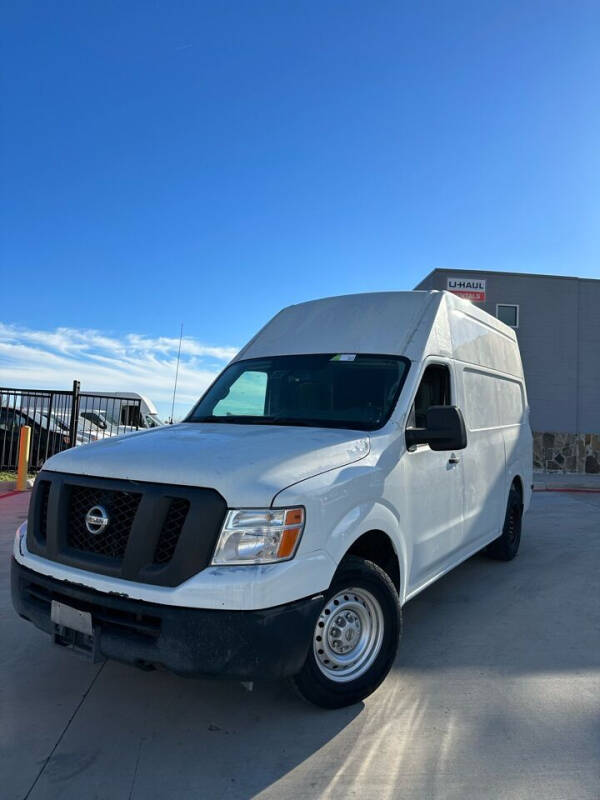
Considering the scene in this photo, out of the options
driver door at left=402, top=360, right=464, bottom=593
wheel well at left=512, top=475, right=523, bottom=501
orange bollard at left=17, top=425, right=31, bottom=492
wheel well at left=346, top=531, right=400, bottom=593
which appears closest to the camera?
wheel well at left=346, top=531, right=400, bottom=593

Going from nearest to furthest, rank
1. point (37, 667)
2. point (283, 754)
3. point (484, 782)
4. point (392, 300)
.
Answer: point (484, 782)
point (283, 754)
point (37, 667)
point (392, 300)

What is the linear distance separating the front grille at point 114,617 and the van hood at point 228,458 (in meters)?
0.61

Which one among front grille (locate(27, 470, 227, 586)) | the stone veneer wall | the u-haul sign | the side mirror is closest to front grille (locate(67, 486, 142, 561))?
front grille (locate(27, 470, 227, 586))

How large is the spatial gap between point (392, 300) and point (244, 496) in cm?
234

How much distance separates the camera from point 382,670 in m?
3.08

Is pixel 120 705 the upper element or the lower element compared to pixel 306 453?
lower

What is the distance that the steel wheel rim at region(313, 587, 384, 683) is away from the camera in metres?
2.88

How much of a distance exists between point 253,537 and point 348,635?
0.92 metres

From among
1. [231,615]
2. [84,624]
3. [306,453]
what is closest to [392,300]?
[306,453]

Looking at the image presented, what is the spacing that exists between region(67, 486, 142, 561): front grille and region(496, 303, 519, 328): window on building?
15.2m

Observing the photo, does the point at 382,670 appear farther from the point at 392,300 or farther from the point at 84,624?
the point at 392,300

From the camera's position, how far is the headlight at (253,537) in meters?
2.50

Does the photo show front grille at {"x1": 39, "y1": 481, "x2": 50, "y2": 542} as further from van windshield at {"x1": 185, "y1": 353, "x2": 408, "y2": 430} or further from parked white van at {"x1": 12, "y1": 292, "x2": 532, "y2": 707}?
van windshield at {"x1": 185, "y1": 353, "x2": 408, "y2": 430}

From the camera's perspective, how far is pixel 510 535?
6152 mm
